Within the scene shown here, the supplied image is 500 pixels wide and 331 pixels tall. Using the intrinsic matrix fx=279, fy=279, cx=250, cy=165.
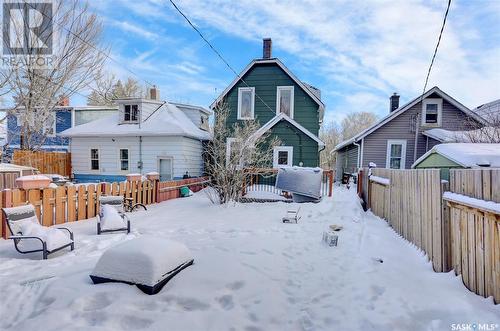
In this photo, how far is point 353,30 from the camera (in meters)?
8.68

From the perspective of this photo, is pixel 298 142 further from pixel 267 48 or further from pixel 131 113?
pixel 131 113

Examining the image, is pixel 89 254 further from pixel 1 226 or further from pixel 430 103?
pixel 430 103

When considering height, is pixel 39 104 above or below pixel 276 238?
above

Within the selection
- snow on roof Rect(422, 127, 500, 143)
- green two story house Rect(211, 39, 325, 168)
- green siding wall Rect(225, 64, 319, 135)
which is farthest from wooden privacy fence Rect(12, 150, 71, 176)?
snow on roof Rect(422, 127, 500, 143)

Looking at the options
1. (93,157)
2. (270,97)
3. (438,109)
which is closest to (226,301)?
(270,97)

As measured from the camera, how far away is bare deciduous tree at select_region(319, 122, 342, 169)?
118 feet

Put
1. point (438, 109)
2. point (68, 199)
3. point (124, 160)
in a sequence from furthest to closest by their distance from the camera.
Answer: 1. point (124, 160)
2. point (438, 109)
3. point (68, 199)

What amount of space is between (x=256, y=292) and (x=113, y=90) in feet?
97.8

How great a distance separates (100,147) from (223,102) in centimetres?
742

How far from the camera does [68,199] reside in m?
6.73

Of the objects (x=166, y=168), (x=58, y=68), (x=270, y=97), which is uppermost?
(x=58, y=68)

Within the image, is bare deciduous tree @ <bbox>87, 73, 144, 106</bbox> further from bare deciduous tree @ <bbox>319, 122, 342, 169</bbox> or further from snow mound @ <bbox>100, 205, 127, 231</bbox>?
bare deciduous tree @ <bbox>319, 122, 342, 169</bbox>

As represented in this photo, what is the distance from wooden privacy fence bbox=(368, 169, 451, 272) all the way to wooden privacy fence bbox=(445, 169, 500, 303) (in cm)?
20

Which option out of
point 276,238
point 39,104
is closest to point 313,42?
point 276,238
